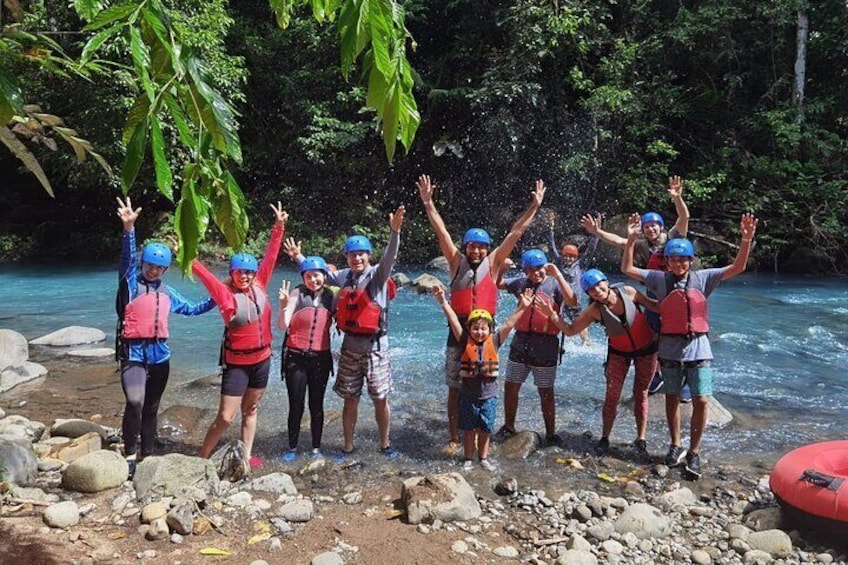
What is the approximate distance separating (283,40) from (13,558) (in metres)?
21.0

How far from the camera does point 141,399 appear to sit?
5.16 meters

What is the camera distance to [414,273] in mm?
19453

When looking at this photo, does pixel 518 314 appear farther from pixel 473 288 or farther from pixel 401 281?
pixel 401 281

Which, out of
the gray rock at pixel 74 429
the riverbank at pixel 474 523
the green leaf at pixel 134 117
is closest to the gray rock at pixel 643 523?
the riverbank at pixel 474 523

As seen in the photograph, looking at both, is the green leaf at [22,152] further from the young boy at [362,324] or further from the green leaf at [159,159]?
the young boy at [362,324]

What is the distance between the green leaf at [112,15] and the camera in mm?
1262

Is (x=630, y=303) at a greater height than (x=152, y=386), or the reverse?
(x=630, y=303)

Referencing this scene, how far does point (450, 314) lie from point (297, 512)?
1.98m

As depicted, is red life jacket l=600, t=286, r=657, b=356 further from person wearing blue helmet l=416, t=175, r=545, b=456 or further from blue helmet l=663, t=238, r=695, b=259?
person wearing blue helmet l=416, t=175, r=545, b=456

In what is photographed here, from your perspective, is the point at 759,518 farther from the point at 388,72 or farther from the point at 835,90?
the point at 835,90

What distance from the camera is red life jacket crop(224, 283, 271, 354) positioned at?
520 cm

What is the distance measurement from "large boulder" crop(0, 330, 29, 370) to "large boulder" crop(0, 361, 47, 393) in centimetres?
9

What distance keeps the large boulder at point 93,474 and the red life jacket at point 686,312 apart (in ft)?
15.2

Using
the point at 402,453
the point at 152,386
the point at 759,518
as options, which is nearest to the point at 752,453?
the point at 759,518
